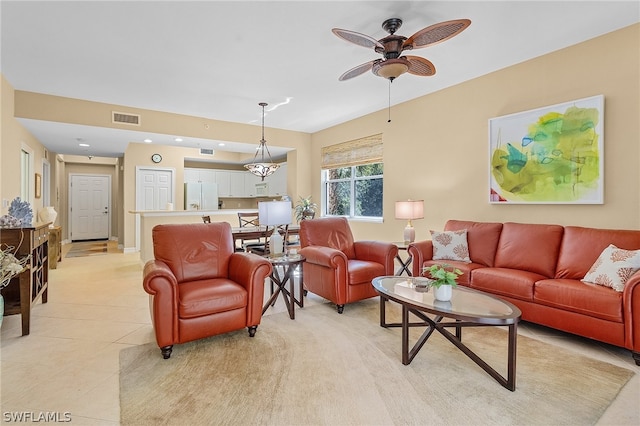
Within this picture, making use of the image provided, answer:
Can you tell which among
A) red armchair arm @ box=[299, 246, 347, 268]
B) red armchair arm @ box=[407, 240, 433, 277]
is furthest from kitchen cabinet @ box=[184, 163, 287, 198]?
red armchair arm @ box=[407, 240, 433, 277]

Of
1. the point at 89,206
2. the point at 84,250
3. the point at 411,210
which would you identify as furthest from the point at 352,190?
the point at 89,206

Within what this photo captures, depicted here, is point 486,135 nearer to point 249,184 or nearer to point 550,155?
point 550,155

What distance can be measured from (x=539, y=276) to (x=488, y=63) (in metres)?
2.36

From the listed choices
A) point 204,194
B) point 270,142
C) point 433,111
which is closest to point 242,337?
point 433,111

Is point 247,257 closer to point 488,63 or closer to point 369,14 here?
point 369,14

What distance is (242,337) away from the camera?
274 centimetres

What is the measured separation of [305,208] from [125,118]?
3473 mm

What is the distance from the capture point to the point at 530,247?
321 cm

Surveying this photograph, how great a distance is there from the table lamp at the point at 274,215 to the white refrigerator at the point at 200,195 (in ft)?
17.8

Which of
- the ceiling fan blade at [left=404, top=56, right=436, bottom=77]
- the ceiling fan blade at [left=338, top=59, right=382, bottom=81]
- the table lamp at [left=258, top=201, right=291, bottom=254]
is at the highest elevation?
the ceiling fan blade at [left=338, top=59, right=382, bottom=81]

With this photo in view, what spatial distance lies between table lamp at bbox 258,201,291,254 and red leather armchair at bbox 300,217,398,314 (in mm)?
407

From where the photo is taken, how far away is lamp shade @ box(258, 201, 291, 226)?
3350 mm

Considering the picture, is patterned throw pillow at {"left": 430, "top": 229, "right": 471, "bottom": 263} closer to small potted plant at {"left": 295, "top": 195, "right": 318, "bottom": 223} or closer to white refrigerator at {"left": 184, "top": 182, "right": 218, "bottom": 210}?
small potted plant at {"left": 295, "top": 195, "right": 318, "bottom": 223}

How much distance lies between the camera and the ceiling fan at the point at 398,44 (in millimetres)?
2229
